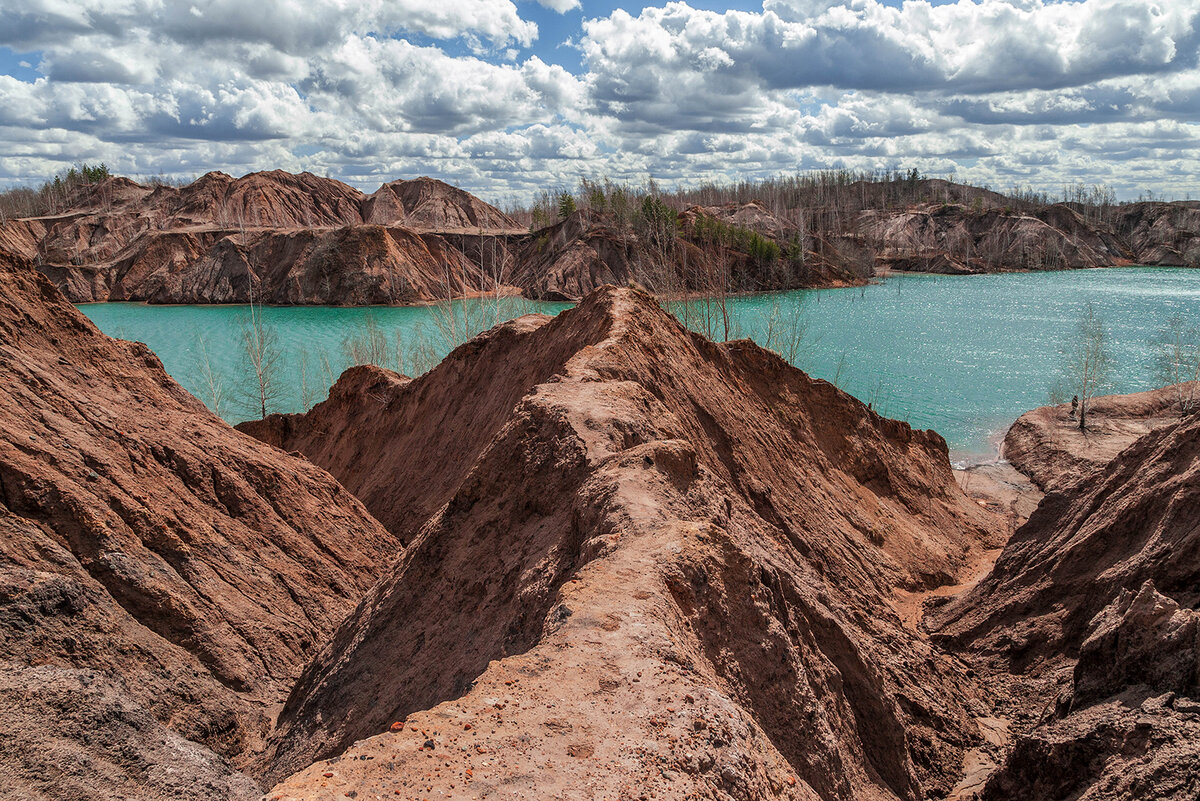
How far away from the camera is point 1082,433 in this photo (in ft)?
108

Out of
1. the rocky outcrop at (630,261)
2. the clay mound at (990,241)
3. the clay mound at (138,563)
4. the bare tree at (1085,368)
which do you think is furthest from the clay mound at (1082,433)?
the clay mound at (990,241)

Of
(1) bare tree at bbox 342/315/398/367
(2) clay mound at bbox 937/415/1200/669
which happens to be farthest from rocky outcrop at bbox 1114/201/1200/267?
(2) clay mound at bbox 937/415/1200/669

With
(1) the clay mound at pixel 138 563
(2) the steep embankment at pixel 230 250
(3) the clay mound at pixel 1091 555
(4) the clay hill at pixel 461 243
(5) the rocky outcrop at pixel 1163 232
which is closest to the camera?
(1) the clay mound at pixel 138 563

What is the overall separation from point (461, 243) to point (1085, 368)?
237 ft

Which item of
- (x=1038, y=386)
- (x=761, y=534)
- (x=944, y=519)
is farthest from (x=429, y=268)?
(x=761, y=534)

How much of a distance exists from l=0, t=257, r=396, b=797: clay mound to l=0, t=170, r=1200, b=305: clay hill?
42379mm

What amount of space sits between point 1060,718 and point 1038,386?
4201 centimetres

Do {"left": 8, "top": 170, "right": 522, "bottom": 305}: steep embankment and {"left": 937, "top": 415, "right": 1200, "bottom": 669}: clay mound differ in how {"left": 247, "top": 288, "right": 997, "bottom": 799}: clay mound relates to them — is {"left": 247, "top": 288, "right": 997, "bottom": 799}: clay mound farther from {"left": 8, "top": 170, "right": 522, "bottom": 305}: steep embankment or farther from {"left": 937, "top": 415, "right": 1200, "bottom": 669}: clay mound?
{"left": 8, "top": 170, "right": 522, "bottom": 305}: steep embankment

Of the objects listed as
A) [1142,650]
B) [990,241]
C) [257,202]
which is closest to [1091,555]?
[1142,650]

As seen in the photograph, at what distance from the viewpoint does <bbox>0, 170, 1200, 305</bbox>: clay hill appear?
257 ft

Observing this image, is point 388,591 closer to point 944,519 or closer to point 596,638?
point 596,638

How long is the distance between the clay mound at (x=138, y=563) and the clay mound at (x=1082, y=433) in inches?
1060

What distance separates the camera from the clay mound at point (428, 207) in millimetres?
118438

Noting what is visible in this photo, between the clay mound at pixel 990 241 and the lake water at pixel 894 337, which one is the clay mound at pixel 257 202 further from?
the clay mound at pixel 990 241
